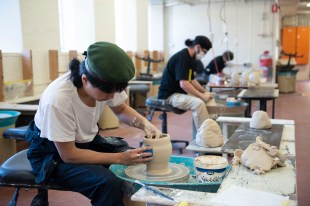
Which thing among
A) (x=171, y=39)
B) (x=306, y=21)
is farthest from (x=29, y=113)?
(x=306, y=21)

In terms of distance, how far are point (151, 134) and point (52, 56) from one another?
313 cm

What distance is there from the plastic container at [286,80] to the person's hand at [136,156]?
8065 millimetres

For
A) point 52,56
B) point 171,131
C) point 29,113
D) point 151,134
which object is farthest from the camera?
point 171,131

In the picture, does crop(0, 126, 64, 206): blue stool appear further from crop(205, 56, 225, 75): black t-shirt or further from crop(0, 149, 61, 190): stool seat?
crop(205, 56, 225, 75): black t-shirt

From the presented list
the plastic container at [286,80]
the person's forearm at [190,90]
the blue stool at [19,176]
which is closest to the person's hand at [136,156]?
the blue stool at [19,176]

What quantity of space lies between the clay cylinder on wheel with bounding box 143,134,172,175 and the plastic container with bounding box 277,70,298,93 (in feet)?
26.2

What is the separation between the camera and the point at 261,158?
1.44m

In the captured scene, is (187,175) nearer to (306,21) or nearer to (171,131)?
(171,131)

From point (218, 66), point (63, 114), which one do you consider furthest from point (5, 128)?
point (218, 66)

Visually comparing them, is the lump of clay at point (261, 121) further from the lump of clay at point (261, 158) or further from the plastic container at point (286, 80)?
the plastic container at point (286, 80)

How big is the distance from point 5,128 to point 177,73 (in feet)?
5.81

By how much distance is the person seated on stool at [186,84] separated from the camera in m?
3.42

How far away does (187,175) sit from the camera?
1571 millimetres

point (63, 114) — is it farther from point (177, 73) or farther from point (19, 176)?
point (177, 73)
